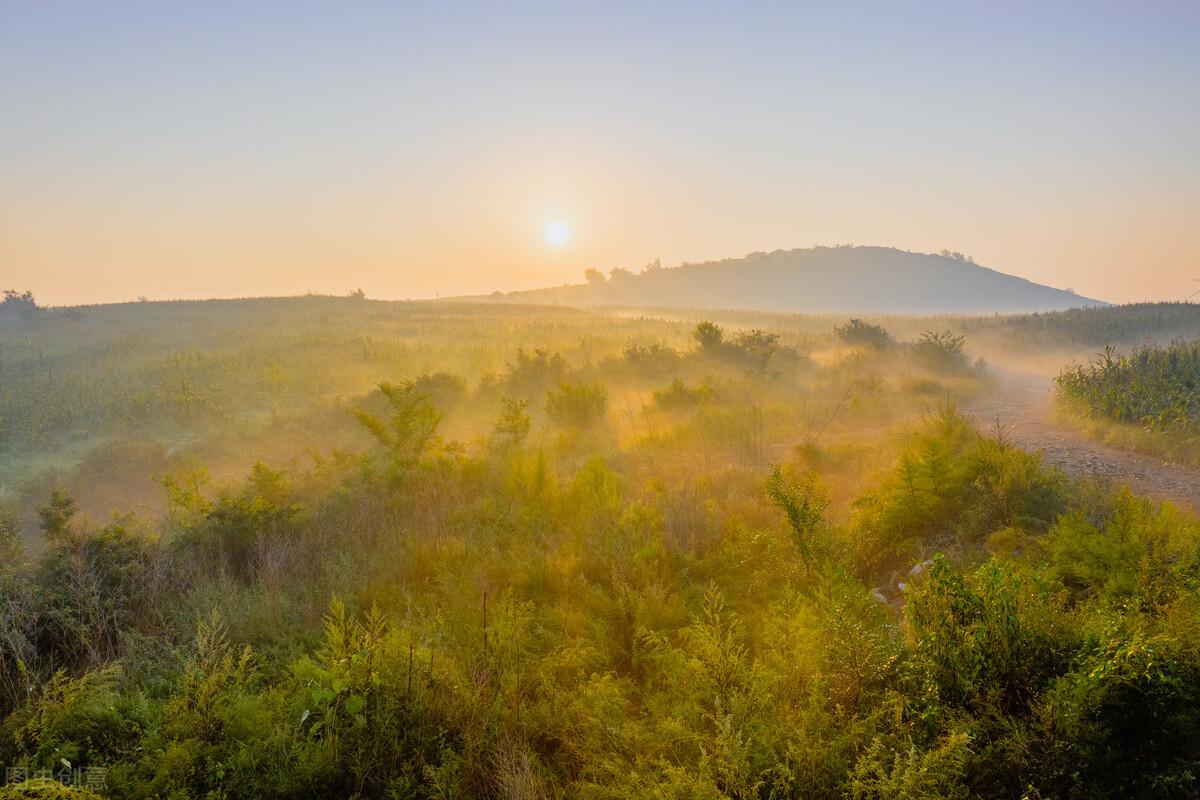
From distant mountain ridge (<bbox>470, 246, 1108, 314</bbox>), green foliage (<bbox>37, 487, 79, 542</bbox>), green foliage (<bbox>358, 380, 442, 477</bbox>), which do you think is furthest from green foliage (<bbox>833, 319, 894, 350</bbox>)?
distant mountain ridge (<bbox>470, 246, 1108, 314</bbox>)

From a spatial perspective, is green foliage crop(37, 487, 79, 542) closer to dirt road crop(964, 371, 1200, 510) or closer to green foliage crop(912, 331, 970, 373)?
dirt road crop(964, 371, 1200, 510)

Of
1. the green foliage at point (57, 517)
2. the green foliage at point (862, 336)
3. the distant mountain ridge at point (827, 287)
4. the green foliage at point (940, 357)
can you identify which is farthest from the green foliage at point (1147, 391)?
the distant mountain ridge at point (827, 287)

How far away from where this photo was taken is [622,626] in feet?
15.3

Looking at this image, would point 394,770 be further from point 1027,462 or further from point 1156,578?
point 1027,462

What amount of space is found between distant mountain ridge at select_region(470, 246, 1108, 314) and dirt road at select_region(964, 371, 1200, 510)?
3147 inches

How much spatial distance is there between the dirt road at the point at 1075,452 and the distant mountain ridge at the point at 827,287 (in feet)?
262

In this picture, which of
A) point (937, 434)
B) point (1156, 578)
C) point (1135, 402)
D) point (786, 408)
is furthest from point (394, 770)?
point (1135, 402)

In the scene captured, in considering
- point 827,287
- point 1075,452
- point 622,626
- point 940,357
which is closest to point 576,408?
point 622,626

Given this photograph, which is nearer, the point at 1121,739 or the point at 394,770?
the point at 1121,739

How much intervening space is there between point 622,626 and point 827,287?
105484mm

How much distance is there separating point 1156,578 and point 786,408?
9.62 metres

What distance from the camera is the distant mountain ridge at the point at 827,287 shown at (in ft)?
317

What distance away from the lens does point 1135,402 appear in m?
10.4

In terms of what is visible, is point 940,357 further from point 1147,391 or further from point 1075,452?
point 1075,452
